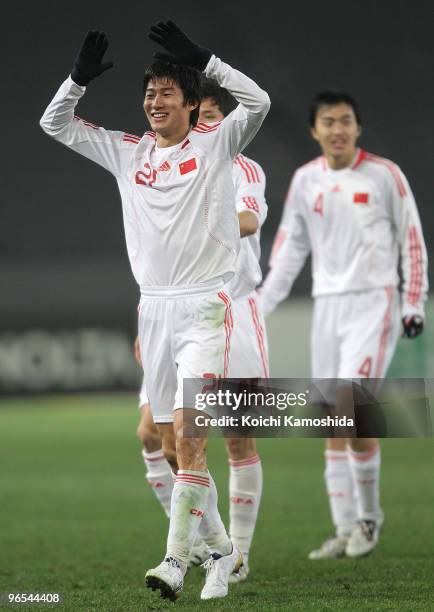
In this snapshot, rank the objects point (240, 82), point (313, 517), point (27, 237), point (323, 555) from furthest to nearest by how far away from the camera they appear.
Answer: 1. point (27, 237)
2. point (313, 517)
3. point (323, 555)
4. point (240, 82)

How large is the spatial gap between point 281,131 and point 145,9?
121cm

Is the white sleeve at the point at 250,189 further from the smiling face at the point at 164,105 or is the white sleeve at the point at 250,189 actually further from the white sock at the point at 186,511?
the white sock at the point at 186,511

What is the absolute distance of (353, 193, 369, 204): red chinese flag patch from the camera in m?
6.27

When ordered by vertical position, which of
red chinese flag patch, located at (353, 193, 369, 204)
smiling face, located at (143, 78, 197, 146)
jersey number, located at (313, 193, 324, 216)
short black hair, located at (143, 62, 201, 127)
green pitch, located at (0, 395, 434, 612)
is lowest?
green pitch, located at (0, 395, 434, 612)

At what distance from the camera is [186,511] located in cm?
414

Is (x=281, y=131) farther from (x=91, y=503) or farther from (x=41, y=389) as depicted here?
(x=41, y=389)

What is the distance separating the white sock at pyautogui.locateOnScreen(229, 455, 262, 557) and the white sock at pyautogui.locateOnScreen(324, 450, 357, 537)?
43.1 inches

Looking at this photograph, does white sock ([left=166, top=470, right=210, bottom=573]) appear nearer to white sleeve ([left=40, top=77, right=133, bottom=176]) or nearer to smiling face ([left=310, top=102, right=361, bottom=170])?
white sleeve ([left=40, top=77, right=133, bottom=176])

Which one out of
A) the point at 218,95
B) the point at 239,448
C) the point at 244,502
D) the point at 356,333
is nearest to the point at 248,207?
the point at 218,95

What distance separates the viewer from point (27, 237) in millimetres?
15000

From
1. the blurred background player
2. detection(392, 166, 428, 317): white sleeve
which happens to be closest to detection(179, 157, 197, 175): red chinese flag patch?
the blurred background player

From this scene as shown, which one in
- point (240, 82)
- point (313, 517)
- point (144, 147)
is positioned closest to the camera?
point (240, 82)

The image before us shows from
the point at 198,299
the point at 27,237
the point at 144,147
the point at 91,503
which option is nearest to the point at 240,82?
the point at 144,147

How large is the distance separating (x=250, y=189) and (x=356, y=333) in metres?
1.55
